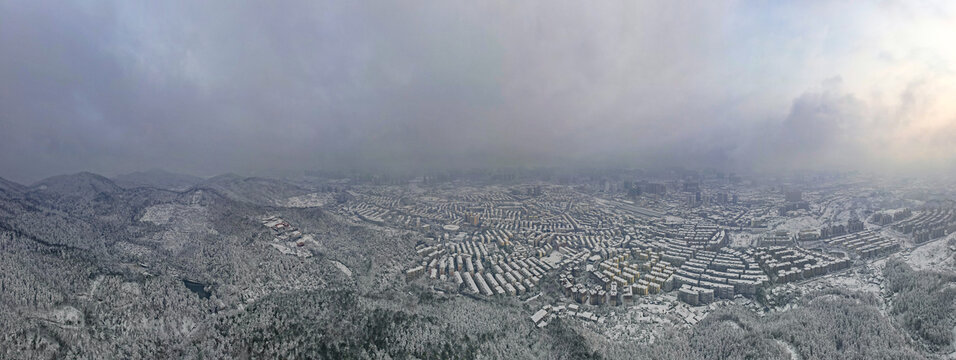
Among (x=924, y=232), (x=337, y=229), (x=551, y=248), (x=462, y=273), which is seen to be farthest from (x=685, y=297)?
(x=337, y=229)

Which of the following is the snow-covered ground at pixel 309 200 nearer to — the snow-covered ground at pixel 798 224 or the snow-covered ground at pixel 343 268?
the snow-covered ground at pixel 343 268

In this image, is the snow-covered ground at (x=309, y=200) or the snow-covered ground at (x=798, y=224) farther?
the snow-covered ground at (x=309, y=200)

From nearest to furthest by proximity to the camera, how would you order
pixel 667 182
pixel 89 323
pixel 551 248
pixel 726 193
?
pixel 89 323 < pixel 551 248 < pixel 726 193 < pixel 667 182

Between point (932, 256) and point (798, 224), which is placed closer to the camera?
point (932, 256)

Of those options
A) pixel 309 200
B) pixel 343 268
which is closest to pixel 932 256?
pixel 343 268

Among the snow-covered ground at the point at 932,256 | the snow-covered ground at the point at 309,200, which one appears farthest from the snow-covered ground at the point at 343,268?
the snow-covered ground at the point at 932,256

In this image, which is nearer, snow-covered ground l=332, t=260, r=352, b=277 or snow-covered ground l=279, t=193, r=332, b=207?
snow-covered ground l=332, t=260, r=352, b=277

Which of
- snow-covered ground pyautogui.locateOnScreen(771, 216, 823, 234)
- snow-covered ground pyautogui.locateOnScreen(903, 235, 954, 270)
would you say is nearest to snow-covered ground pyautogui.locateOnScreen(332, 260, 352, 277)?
snow-covered ground pyautogui.locateOnScreen(903, 235, 954, 270)

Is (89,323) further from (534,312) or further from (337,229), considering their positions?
(534,312)

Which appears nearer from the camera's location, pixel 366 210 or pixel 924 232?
pixel 924 232

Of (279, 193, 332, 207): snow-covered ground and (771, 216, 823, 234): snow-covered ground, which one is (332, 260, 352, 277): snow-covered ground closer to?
(279, 193, 332, 207): snow-covered ground

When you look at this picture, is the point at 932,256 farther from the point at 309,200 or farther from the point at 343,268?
the point at 309,200
